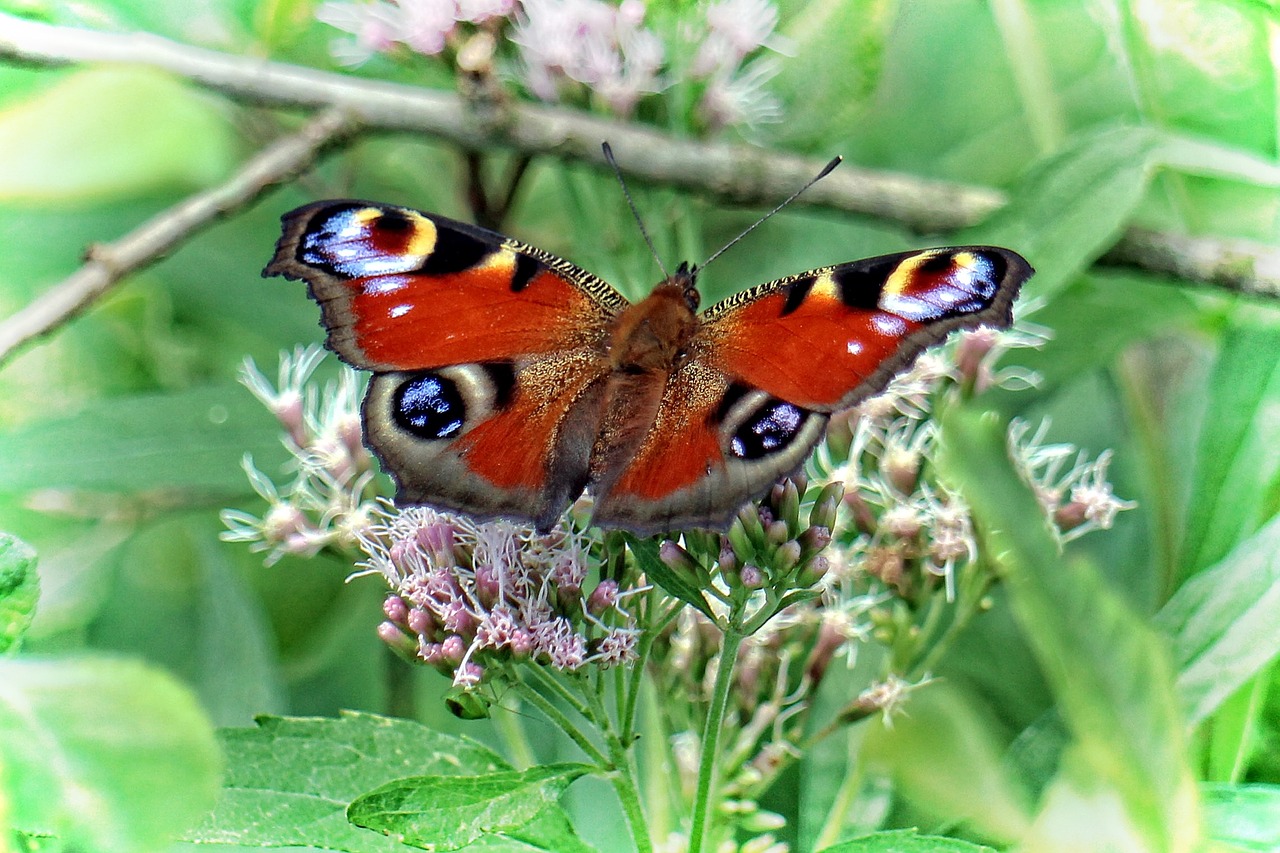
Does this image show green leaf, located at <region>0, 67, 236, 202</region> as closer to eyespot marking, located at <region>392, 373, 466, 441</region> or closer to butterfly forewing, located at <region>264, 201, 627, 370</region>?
butterfly forewing, located at <region>264, 201, 627, 370</region>

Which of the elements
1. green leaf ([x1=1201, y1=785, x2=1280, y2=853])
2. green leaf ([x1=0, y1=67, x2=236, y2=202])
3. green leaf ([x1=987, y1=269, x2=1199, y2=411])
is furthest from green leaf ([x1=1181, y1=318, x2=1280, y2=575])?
green leaf ([x1=0, y1=67, x2=236, y2=202])

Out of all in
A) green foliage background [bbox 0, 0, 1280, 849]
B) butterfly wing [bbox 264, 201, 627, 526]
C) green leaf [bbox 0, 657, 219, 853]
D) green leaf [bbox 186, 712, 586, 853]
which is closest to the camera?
green leaf [bbox 0, 657, 219, 853]

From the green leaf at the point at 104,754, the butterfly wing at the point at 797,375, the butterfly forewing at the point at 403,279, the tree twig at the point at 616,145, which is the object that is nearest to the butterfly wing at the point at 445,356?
the butterfly forewing at the point at 403,279

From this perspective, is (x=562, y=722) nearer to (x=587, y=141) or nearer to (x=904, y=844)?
(x=904, y=844)

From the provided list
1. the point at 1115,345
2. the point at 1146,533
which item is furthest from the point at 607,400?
the point at 1146,533

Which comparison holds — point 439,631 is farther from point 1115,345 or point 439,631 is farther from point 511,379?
point 1115,345

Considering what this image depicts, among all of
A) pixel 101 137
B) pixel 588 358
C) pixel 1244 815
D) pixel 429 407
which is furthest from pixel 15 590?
pixel 1244 815
